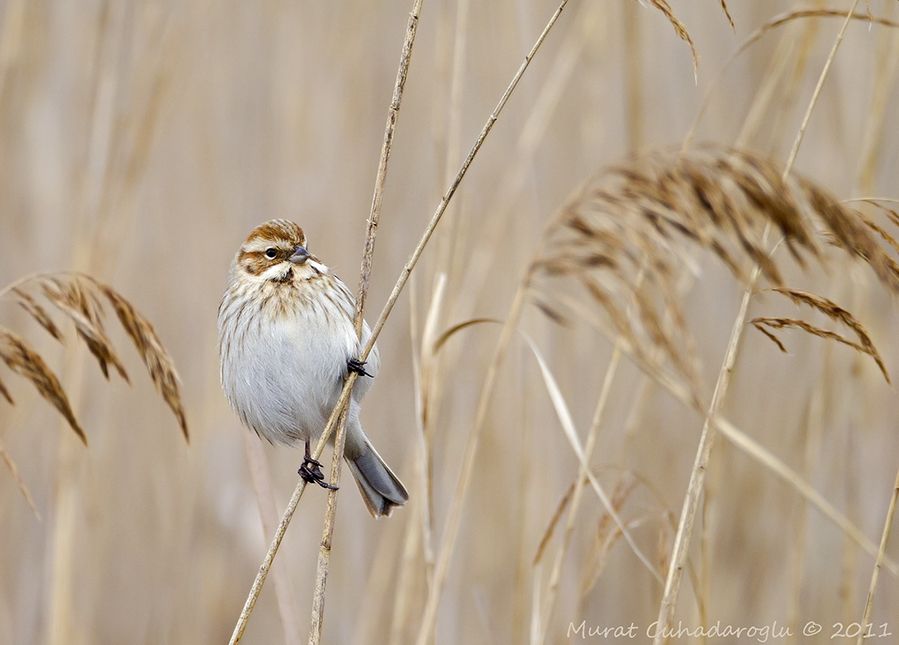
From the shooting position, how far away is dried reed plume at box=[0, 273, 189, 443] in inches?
63.2

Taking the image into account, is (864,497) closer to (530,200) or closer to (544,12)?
(530,200)

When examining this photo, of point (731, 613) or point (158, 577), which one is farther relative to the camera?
point (158, 577)

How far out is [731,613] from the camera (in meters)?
3.01

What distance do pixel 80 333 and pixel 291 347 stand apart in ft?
2.33

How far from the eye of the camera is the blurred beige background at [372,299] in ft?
8.63

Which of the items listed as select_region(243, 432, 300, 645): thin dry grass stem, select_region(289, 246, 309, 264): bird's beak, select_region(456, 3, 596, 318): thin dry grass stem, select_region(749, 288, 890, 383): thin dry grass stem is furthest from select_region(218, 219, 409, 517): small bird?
select_region(749, 288, 890, 383): thin dry grass stem

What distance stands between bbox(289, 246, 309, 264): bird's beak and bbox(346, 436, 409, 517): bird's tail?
45cm

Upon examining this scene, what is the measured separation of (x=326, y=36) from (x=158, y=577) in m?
1.76

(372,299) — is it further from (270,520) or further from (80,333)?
(80,333)

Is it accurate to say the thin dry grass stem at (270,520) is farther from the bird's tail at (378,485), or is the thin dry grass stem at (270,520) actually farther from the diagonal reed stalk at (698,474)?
A: the diagonal reed stalk at (698,474)

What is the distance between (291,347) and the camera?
234 cm

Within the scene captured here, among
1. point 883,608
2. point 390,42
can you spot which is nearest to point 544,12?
point 390,42

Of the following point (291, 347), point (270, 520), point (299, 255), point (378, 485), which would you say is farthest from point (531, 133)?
point (270, 520)

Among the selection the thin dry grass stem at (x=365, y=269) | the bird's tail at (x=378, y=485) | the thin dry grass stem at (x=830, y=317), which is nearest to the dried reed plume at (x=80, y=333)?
the thin dry grass stem at (x=365, y=269)
